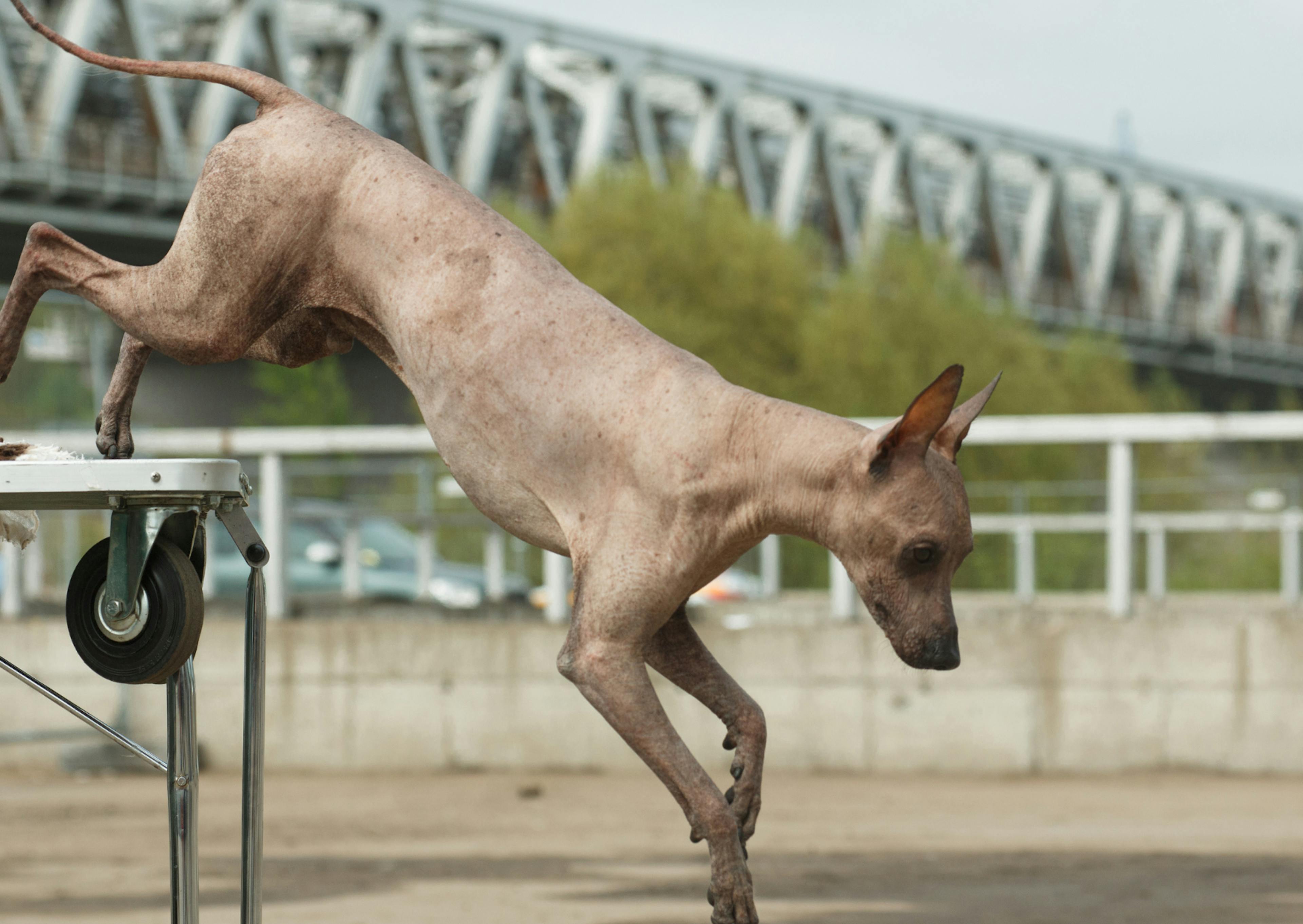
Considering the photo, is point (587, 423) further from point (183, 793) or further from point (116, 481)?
point (183, 793)

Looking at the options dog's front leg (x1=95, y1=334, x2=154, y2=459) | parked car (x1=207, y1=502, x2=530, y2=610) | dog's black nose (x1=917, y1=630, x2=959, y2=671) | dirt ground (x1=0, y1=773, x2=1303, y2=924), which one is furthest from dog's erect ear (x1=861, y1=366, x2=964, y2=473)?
parked car (x1=207, y1=502, x2=530, y2=610)

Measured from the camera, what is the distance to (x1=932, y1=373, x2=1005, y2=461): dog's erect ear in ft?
9.86

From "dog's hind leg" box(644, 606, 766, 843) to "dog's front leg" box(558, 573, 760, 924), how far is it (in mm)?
233

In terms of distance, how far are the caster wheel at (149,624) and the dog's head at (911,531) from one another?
136cm

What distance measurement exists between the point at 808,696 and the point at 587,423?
23.3 feet

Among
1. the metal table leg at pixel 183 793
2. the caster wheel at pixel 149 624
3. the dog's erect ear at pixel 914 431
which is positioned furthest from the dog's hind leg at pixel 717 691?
the metal table leg at pixel 183 793

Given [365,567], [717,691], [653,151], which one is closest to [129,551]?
[717,691]

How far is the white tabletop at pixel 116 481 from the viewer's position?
127 inches

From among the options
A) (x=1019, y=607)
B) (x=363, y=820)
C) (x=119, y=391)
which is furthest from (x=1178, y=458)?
(x=119, y=391)

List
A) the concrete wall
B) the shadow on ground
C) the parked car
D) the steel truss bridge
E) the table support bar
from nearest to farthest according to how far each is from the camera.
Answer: the table support bar → the shadow on ground → the concrete wall → the parked car → the steel truss bridge

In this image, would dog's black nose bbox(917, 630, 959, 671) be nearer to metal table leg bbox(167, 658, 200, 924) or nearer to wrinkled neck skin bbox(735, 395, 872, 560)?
wrinkled neck skin bbox(735, 395, 872, 560)

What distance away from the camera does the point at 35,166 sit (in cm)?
3397

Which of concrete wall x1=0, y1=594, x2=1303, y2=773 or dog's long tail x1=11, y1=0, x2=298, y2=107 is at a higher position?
dog's long tail x1=11, y1=0, x2=298, y2=107

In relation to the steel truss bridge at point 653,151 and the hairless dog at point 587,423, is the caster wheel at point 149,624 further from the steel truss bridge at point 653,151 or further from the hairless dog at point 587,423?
the steel truss bridge at point 653,151
